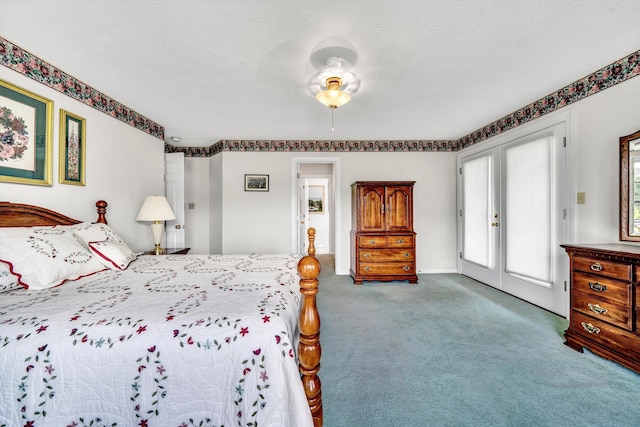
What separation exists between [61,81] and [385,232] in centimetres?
394

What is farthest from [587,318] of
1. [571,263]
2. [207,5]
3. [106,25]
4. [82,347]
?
[106,25]

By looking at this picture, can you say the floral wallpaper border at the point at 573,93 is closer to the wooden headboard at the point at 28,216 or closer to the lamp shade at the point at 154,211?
the lamp shade at the point at 154,211

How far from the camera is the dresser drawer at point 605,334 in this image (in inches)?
68.8

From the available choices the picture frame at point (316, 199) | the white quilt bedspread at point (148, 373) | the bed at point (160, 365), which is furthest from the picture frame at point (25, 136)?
the picture frame at point (316, 199)

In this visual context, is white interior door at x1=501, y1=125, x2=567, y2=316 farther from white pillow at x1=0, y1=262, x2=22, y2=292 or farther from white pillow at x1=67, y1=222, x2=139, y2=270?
white pillow at x1=0, y1=262, x2=22, y2=292

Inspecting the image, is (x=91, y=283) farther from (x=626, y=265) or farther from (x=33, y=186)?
(x=626, y=265)

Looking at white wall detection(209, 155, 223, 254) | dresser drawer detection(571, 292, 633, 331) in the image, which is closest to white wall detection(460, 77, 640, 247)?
dresser drawer detection(571, 292, 633, 331)

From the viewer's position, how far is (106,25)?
1688mm

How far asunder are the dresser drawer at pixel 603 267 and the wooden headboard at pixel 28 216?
164 inches

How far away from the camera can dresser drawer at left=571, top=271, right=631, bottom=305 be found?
1782mm

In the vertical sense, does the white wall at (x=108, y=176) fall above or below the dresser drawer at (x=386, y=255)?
above

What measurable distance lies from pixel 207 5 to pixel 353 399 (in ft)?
8.13

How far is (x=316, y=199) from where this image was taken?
6953 mm

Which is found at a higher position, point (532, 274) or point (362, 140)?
point (362, 140)
